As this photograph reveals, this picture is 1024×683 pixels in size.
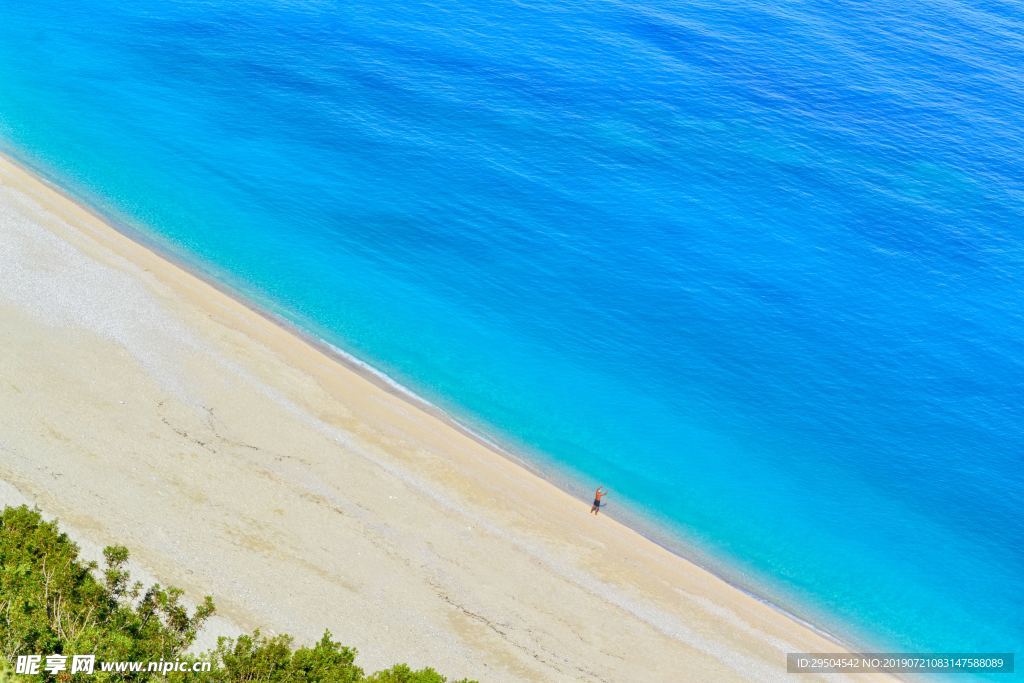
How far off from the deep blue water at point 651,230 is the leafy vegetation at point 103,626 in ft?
69.1

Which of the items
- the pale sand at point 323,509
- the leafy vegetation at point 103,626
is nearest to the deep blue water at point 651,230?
the pale sand at point 323,509

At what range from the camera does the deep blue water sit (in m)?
45.7

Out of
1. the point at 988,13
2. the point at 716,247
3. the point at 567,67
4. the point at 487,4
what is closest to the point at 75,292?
the point at 716,247

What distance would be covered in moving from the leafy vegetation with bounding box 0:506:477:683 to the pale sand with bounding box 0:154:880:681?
22.9 feet

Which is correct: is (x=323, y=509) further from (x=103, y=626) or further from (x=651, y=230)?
(x=651, y=230)

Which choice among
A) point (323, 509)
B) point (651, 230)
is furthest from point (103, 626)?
point (651, 230)

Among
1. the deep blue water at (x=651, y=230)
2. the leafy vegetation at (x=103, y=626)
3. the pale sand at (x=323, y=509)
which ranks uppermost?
the deep blue water at (x=651, y=230)

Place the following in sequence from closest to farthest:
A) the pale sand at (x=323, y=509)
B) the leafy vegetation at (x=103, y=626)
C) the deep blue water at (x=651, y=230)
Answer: the leafy vegetation at (x=103, y=626)
the pale sand at (x=323, y=509)
the deep blue water at (x=651, y=230)

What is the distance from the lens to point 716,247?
6044 centimetres

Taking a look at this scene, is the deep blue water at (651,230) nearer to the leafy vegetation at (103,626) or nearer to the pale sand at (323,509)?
the pale sand at (323,509)

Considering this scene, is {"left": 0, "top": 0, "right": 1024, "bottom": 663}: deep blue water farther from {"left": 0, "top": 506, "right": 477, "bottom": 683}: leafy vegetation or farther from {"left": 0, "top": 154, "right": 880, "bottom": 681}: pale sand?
{"left": 0, "top": 506, "right": 477, "bottom": 683}: leafy vegetation

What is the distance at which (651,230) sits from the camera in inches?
2420

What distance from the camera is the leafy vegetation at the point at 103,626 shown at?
77.6ft

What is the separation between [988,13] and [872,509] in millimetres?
70558
